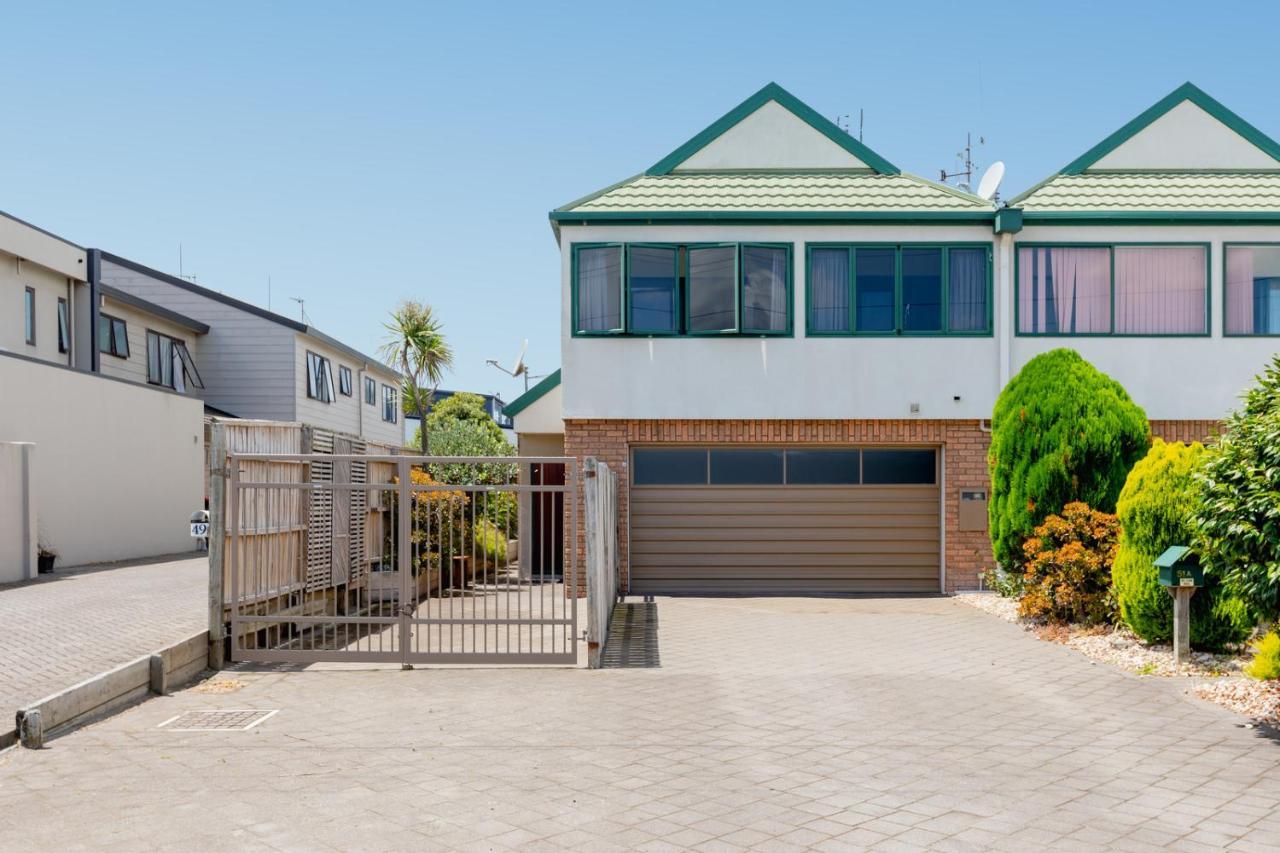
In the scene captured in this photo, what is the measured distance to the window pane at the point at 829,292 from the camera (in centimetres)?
1683

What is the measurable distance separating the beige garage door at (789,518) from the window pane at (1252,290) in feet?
16.1

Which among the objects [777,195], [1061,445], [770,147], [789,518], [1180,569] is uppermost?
[770,147]

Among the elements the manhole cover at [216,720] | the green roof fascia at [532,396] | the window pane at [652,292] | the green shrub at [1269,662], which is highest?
the window pane at [652,292]

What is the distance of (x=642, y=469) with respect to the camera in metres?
17.2

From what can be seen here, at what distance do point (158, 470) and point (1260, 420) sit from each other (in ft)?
70.0

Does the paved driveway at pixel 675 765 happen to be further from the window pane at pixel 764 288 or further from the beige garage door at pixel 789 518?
the window pane at pixel 764 288

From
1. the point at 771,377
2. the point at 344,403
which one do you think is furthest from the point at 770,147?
the point at 344,403

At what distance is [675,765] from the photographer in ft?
23.4

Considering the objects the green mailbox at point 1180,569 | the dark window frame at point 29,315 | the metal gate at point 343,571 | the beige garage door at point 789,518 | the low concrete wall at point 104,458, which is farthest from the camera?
the dark window frame at point 29,315

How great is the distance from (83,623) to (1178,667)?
1096cm

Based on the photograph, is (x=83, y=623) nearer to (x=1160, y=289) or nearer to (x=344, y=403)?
(x=1160, y=289)

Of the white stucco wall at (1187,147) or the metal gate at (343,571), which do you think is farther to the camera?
the white stucco wall at (1187,147)

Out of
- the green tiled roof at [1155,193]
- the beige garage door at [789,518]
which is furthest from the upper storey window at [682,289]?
the green tiled roof at [1155,193]

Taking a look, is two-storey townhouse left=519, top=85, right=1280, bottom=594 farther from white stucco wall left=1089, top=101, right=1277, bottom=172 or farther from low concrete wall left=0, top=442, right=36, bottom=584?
low concrete wall left=0, top=442, right=36, bottom=584
